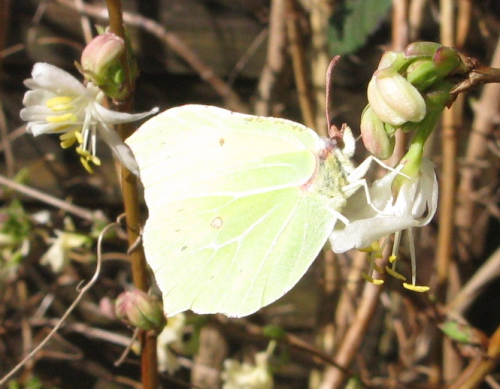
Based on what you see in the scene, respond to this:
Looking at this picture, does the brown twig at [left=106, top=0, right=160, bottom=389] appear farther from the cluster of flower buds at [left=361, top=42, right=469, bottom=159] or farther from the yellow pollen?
the cluster of flower buds at [left=361, top=42, right=469, bottom=159]

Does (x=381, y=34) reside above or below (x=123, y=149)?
below

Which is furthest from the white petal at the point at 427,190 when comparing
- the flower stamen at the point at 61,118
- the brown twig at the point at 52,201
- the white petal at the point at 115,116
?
the brown twig at the point at 52,201

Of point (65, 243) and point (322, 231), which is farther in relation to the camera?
point (65, 243)

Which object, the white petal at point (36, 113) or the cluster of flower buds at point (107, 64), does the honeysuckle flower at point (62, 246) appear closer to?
the white petal at point (36, 113)

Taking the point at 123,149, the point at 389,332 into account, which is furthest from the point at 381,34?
the point at 123,149

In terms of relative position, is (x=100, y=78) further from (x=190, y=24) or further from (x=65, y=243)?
(x=190, y=24)

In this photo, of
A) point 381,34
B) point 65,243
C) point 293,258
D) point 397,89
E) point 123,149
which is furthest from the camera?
point 381,34

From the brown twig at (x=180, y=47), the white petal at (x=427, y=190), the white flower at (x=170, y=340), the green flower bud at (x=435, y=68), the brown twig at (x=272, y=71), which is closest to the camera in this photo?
the green flower bud at (x=435, y=68)

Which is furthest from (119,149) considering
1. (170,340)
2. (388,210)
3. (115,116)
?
(170,340)
